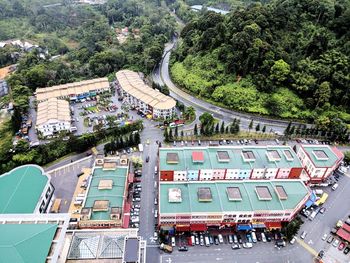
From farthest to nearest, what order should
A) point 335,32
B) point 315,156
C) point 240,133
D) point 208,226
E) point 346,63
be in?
1. point 335,32
2. point 346,63
3. point 240,133
4. point 315,156
5. point 208,226

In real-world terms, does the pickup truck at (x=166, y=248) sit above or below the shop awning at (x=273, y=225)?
below

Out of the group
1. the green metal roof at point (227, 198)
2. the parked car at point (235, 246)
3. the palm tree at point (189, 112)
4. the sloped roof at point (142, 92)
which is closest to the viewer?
the parked car at point (235, 246)

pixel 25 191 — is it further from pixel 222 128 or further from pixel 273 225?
pixel 222 128

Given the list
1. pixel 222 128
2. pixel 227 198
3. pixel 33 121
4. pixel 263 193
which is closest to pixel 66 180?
pixel 33 121

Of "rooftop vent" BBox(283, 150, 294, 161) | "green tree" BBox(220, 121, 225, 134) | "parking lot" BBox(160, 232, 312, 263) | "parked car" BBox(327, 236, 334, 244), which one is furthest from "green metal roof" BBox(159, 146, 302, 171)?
"parking lot" BBox(160, 232, 312, 263)

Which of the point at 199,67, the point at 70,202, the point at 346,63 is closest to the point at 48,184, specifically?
the point at 70,202

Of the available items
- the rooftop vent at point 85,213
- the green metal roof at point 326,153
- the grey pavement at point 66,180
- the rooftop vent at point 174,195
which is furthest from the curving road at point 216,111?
the rooftop vent at point 85,213

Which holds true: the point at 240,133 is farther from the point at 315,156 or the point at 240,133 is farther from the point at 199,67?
the point at 199,67

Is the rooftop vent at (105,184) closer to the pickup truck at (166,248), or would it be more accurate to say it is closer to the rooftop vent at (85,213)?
the rooftop vent at (85,213)
